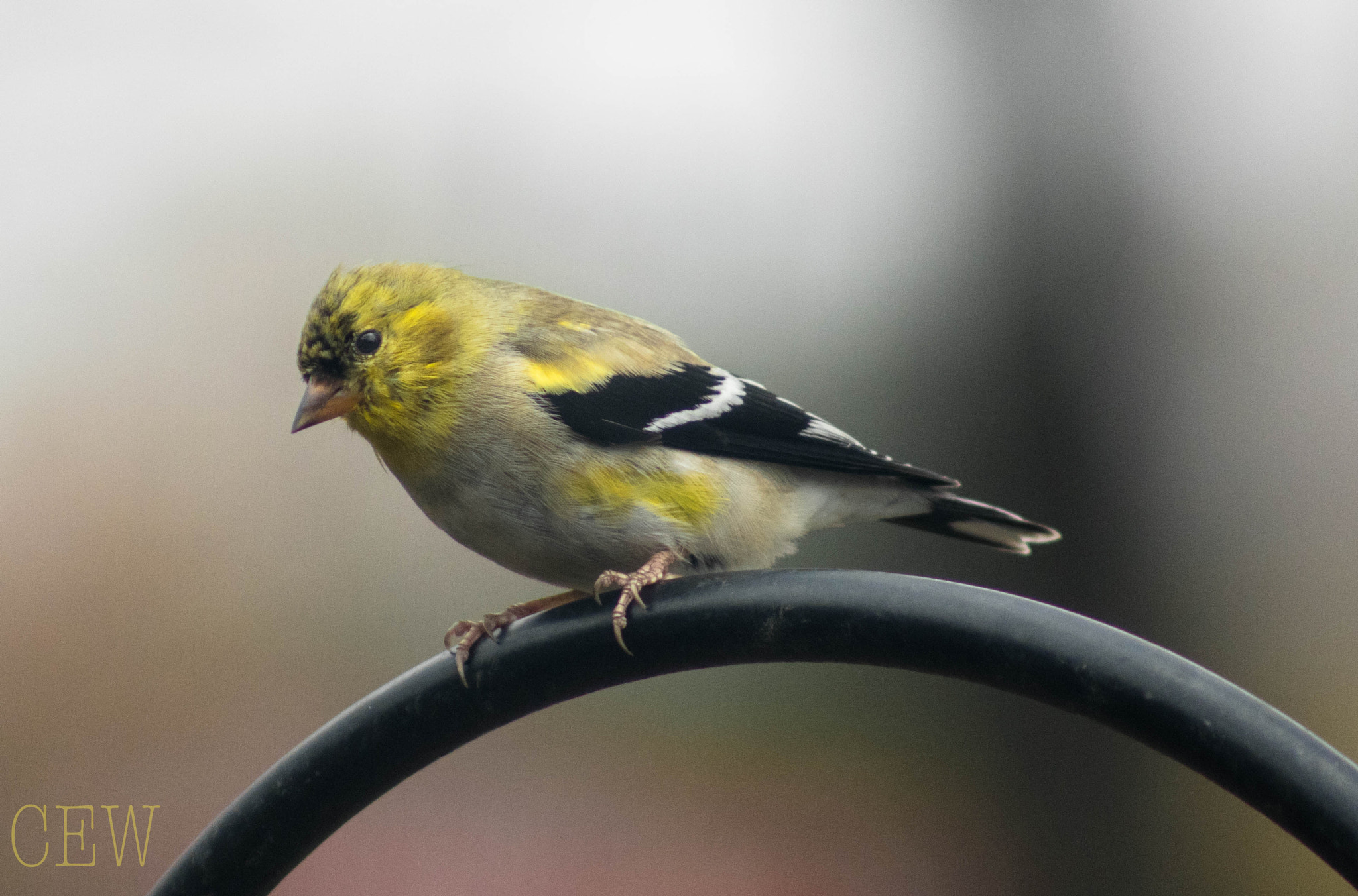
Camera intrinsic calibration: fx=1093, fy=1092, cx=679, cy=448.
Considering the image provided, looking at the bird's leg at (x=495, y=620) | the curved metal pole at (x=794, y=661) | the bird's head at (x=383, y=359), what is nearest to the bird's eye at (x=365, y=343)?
the bird's head at (x=383, y=359)

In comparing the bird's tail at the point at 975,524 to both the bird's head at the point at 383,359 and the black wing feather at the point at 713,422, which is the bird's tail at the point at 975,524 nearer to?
the black wing feather at the point at 713,422

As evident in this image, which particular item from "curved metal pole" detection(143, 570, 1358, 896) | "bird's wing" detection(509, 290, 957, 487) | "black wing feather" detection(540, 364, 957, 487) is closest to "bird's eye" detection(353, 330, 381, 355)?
"bird's wing" detection(509, 290, 957, 487)

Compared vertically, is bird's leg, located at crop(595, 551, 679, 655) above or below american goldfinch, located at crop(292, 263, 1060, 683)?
below

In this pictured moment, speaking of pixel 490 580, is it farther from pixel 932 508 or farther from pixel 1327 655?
pixel 1327 655

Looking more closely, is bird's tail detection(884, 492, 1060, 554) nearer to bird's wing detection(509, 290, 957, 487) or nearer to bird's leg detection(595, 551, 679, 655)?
bird's wing detection(509, 290, 957, 487)

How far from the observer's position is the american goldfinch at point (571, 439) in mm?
1930

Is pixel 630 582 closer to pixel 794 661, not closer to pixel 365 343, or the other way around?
pixel 794 661

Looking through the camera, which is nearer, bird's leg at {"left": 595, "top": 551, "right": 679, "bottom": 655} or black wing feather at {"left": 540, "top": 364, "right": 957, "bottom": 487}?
bird's leg at {"left": 595, "top": 551, "right": 679, "bottom": 655}

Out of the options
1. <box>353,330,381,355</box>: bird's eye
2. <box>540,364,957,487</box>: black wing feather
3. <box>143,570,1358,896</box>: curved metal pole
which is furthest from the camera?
<box>353,330,381,355</box>: bird's eye

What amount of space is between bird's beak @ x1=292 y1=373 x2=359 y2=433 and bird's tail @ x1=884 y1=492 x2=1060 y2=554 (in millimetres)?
1250

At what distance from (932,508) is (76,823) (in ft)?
9.70

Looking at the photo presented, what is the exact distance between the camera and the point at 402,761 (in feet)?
4.66

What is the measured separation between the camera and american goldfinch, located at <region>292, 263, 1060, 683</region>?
6.33 feet

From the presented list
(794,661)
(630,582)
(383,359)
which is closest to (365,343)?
(383,359)
